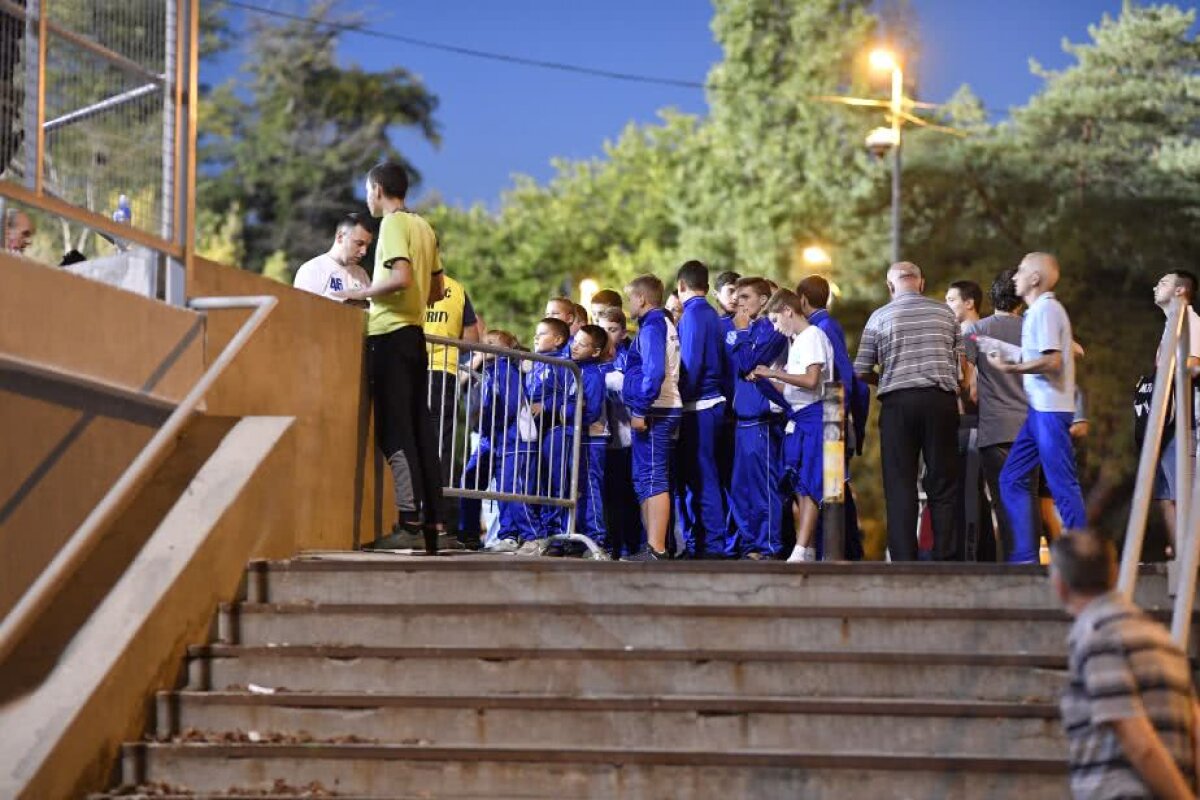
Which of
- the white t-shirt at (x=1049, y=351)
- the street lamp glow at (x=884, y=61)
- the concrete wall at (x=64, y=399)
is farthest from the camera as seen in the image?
the street lamp glow at (x=884, y=61)

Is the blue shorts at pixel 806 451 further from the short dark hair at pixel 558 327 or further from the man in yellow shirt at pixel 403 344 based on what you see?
the short dark hair at pixel 558 327

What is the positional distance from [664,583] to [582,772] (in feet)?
4.67

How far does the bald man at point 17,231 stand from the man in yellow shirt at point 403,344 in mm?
1822

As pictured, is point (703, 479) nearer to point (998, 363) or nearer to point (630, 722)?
point (998, 363)

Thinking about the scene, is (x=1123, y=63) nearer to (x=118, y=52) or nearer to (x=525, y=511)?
(x=525, y=511)

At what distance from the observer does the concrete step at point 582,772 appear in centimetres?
762

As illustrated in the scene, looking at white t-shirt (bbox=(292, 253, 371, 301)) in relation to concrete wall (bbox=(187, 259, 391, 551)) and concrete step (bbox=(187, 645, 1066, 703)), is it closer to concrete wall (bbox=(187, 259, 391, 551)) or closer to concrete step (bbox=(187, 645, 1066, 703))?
concrete wall (bbox=(187, 259, 391, 551))

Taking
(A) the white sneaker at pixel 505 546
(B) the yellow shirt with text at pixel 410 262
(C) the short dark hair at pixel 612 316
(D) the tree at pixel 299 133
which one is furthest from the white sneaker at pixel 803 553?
(D) the tree at pixel 299 133

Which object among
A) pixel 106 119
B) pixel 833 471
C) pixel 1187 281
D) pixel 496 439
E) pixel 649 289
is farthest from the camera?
pixel 496 439

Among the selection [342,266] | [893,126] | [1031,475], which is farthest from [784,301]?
[893,126]

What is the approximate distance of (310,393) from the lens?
1110cm

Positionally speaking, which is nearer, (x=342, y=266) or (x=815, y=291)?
(x=342, y=266)

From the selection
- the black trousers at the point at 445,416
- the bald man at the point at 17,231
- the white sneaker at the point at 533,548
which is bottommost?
the white sneaker at the point at 533,548

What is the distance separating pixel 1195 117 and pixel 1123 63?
214cm
